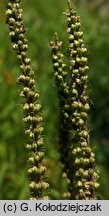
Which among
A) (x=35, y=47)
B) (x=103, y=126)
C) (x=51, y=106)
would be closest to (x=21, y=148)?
(x=51, y=106)

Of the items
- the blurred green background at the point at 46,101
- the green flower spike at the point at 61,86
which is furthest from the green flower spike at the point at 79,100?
the blurred green background at the point at 46,101

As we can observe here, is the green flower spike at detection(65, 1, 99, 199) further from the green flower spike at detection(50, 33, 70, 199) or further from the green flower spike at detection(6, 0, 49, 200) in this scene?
the green flower spike at detection(6, 0, 49, 200)

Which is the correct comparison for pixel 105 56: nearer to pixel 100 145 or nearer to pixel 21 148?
pixel 100 145

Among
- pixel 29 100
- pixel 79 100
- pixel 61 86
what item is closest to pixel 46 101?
pixel 61 86

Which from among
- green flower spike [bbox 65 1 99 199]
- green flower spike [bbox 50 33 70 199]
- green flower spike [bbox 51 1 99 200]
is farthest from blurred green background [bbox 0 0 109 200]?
green flower spike [bbox 65 1 99 199]

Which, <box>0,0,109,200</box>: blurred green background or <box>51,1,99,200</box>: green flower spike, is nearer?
<box>51,1,99,200</box>: green flower spike

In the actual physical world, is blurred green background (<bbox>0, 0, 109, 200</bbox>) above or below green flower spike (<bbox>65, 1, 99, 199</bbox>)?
above

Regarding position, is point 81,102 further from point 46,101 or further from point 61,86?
point 46,101
